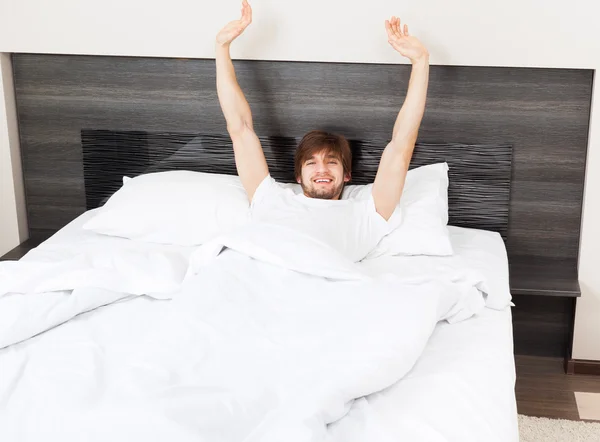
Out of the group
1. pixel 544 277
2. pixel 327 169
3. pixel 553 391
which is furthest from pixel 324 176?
pixel 553 391

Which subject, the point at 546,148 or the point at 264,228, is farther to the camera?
the point at 546,148

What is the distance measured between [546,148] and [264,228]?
118 centimetres

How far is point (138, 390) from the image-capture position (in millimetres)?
1620

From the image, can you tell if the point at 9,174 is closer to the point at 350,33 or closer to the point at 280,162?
the point at 280,162

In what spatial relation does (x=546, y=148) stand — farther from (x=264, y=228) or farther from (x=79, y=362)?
(x=79, y=362)

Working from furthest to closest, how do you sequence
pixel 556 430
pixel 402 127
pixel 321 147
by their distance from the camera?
pixel 321 147 < pixel 402 127 < pixel 556 430

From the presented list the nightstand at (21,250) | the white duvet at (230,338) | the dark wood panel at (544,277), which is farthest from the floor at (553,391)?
the nightstand at (21,250)

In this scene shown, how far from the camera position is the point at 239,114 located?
2.78m

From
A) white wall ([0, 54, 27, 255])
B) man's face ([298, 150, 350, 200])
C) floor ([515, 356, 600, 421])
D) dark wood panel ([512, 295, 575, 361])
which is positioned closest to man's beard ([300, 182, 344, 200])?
man's face ([298, 150, 350, 200])

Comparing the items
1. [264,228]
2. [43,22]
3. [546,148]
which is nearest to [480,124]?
[546,148]

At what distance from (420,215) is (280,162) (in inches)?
24.6

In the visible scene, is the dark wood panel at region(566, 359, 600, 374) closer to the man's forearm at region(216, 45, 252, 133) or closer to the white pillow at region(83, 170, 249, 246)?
the white pillow at region(83, 170, 249, 246)

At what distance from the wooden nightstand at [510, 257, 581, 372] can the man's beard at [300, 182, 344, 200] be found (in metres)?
0.72

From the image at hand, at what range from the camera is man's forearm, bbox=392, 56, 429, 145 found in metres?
2.60
